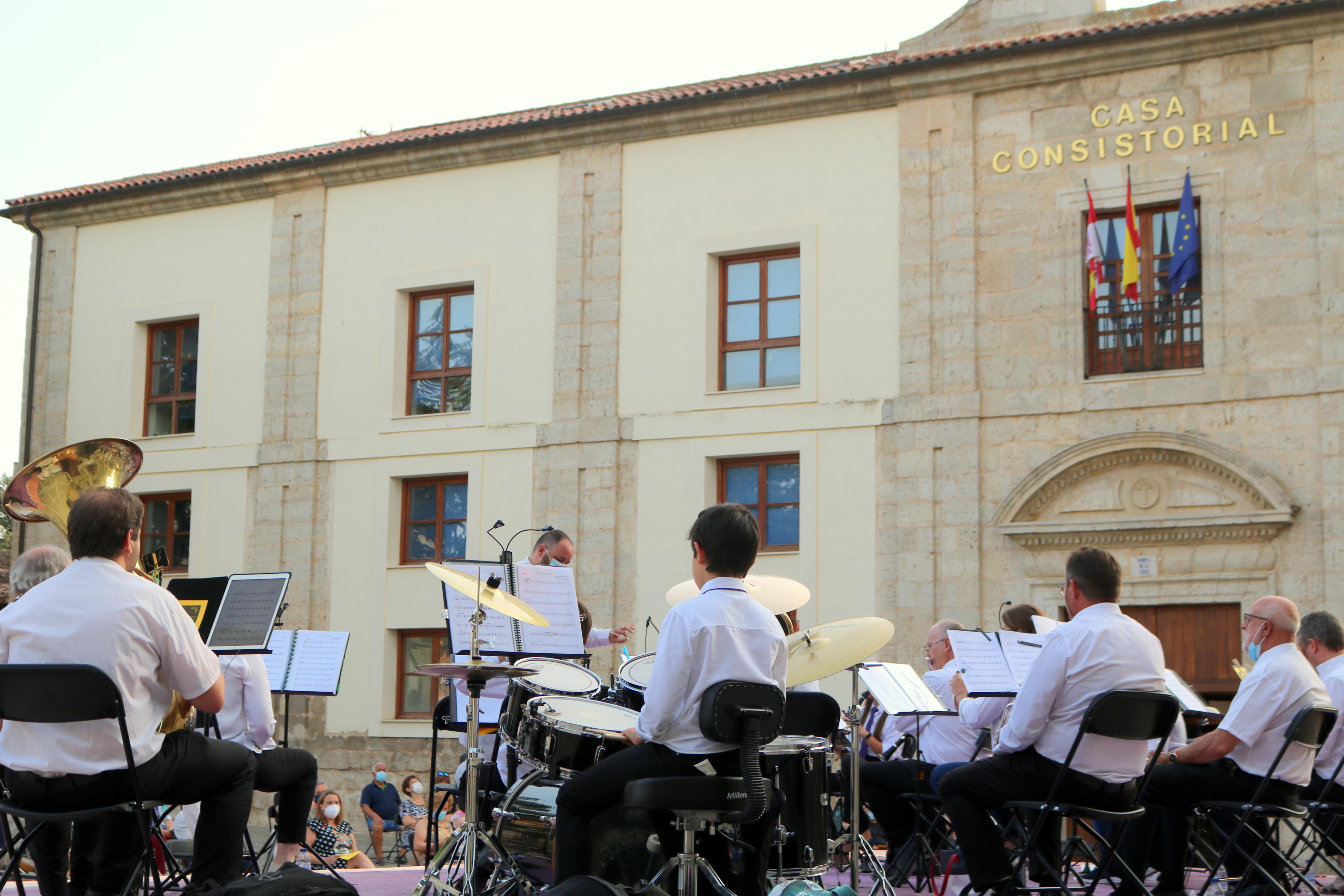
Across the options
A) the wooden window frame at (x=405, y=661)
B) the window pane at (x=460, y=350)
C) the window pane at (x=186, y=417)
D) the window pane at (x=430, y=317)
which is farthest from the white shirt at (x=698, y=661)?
the window pane at (x=186, y=417)

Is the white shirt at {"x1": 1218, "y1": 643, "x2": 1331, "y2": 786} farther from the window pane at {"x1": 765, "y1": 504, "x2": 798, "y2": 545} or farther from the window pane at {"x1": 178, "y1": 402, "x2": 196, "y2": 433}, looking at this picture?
the window pane at {"x1": 178, "y1": 402, "x2": 196, "y2": 433}

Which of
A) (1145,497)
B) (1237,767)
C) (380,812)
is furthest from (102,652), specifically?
(380,812)

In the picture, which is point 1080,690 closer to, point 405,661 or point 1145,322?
point 1145,322

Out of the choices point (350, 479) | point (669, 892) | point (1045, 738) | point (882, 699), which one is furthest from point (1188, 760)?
point (350, 479)

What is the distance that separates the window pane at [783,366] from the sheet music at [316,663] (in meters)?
8.59

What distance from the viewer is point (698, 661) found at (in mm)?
5230

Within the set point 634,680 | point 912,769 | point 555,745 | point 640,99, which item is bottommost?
point 912,769

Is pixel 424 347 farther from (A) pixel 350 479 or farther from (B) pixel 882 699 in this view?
Answer: (B) pixel 882 699

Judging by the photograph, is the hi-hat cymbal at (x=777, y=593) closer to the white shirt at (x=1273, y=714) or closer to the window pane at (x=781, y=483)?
the white shirt at (x=1273, y=714)

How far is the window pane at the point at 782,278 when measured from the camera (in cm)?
1766

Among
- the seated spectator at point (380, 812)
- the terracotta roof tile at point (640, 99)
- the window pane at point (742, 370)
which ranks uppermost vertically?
the terracotta roof tile at point (640, 99)

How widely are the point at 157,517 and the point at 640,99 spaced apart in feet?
30.1

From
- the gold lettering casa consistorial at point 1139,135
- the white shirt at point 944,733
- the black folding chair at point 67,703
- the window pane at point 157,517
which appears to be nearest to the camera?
the black folding chair at point 67,703

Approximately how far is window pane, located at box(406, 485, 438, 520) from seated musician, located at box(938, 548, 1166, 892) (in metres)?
13.9
